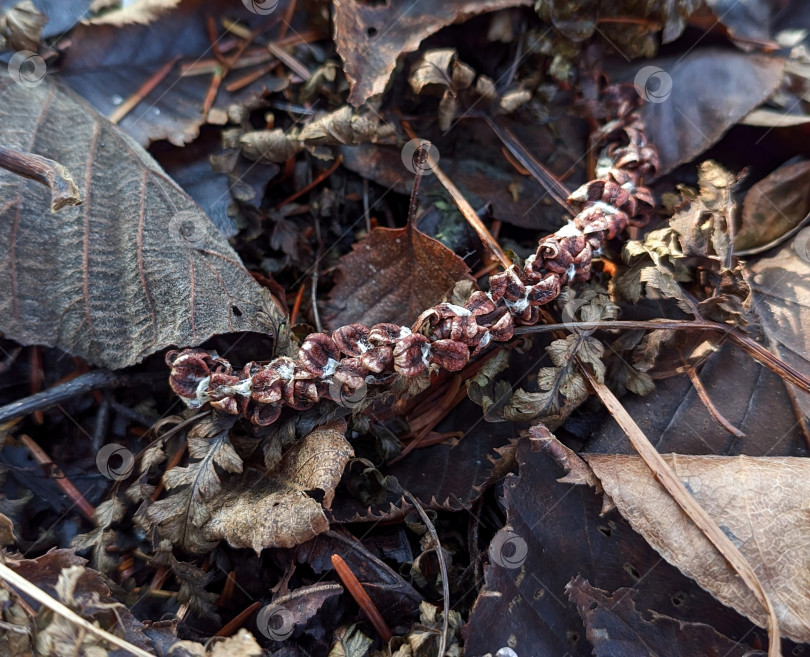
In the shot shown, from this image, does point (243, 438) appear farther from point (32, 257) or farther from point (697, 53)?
point (697, 53)

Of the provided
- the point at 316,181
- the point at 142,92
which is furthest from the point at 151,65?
the point at 316,181

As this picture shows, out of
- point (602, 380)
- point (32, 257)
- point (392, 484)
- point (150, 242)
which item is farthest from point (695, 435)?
point (32, 257)

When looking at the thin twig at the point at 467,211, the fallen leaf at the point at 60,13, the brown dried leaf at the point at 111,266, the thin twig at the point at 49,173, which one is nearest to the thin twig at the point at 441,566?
the brown dried leaf at the point at 111,266

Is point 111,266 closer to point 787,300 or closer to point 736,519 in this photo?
point 736,519

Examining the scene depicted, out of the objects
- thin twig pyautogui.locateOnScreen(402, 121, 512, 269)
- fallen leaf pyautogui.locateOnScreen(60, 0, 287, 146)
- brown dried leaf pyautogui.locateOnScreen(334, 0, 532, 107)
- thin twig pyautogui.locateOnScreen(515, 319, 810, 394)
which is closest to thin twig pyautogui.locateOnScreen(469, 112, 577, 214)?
thin twig pyautogui.locateOnScreen(402, 121, 512, 269)

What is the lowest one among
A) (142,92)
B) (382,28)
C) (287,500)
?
(287,500)
